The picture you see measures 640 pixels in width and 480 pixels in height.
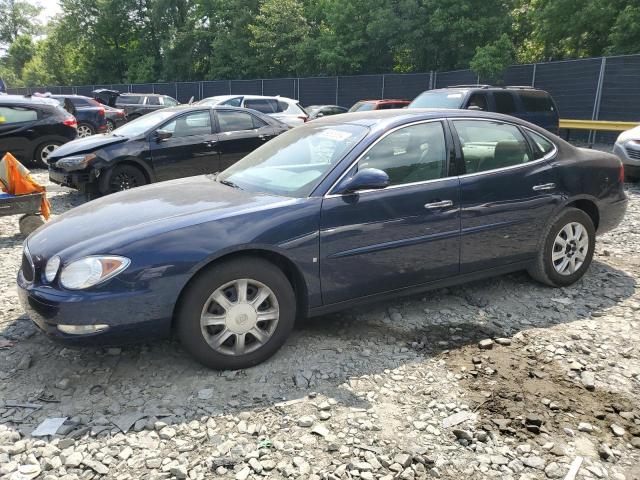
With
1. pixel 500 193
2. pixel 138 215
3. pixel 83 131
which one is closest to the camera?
pixel 138 215

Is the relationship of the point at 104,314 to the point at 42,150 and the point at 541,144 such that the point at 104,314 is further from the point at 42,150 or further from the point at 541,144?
the point at 42,150

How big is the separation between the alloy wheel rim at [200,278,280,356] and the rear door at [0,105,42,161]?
9230mm

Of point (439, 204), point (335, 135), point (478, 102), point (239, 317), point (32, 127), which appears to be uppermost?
point (478, 102)

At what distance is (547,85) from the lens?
17578 millimetres

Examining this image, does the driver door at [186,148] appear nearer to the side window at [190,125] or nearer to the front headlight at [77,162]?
the side window at [190,125]

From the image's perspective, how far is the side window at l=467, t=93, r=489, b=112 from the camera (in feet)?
33.5

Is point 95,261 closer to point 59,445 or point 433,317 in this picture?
point 59,445

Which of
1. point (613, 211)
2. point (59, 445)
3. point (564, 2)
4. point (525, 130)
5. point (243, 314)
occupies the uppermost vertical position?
point (564, 2)

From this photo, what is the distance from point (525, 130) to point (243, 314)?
9.46 ft

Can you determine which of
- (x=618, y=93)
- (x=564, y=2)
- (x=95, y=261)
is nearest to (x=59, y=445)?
(x=95, y=261)

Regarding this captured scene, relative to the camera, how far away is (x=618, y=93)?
595 inches

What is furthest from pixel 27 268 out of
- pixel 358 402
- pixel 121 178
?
pixel 121 178

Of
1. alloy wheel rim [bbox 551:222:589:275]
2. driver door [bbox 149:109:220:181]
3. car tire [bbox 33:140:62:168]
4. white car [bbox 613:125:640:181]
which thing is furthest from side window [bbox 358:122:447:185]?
car tire [bbox 33:140:62:168]

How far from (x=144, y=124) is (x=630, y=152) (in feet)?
26.6
